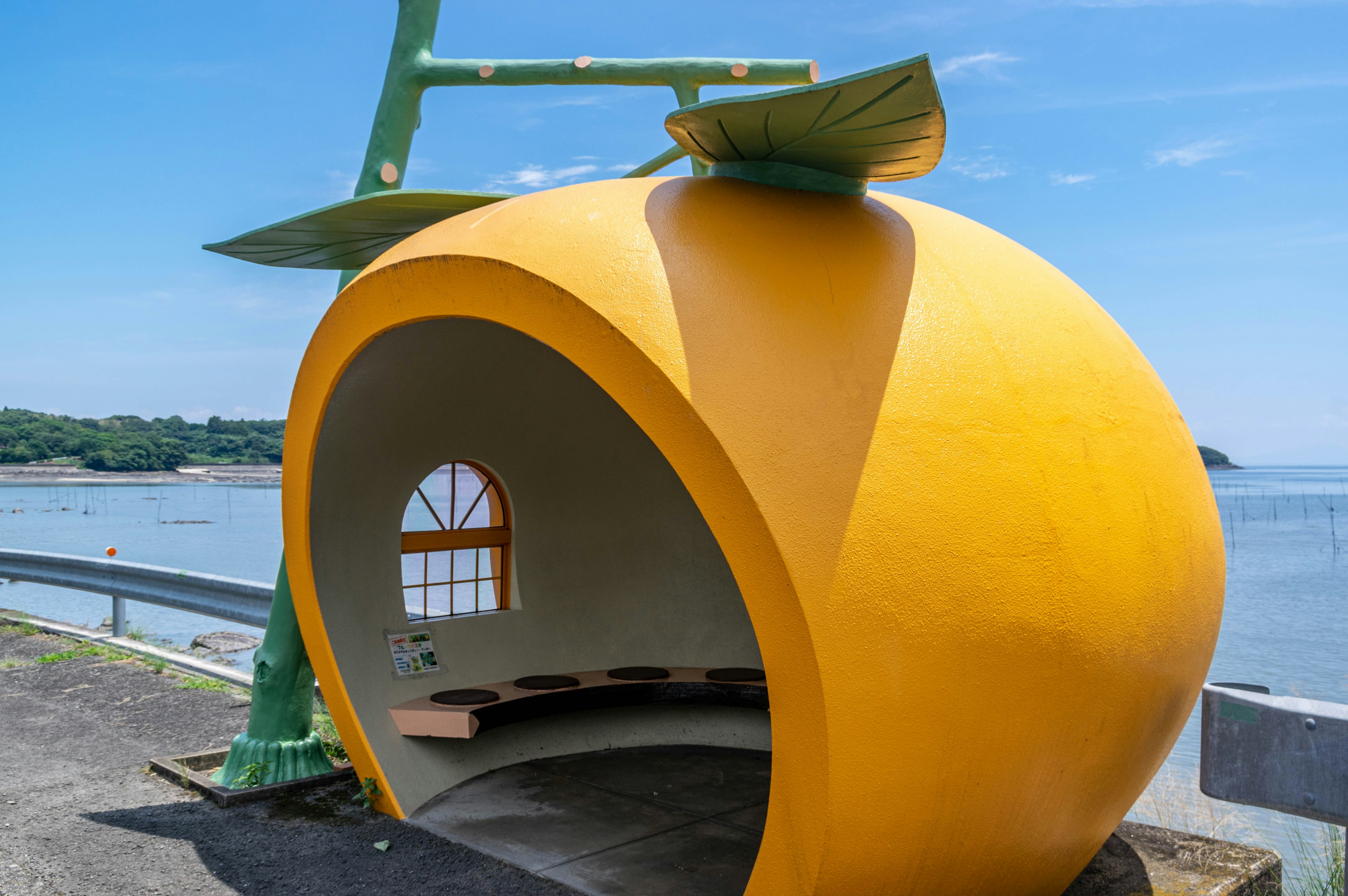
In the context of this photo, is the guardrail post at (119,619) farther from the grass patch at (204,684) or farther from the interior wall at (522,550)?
the interior wall at (522,550)

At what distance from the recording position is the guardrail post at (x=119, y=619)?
9727 mm

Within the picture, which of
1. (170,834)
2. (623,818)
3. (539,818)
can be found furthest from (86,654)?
(623,818)

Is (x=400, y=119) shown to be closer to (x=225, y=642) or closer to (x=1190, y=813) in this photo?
(x=1190, y=813)

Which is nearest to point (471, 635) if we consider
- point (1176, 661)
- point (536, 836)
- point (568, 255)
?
point (536, 836)

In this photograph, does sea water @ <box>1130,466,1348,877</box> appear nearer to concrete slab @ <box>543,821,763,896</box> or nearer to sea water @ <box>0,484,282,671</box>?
concrete slab @ <box>543,821,763,896</box>

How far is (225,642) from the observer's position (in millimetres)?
11648

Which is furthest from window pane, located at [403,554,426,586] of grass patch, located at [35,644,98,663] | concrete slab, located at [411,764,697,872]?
grass patch, located at [35,644,98,663]

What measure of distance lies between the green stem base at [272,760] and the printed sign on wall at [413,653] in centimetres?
72

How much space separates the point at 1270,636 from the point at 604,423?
48.4ft

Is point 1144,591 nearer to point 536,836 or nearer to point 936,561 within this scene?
point 936,561

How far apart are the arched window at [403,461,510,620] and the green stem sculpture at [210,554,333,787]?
0.76m

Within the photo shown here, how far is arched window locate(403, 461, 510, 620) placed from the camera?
6305mm

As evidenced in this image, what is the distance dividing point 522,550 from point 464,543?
423 mm

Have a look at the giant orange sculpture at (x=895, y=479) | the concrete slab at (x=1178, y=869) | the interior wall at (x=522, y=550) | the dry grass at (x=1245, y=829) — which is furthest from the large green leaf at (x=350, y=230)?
the dry grass at (x=1245, y=829)
